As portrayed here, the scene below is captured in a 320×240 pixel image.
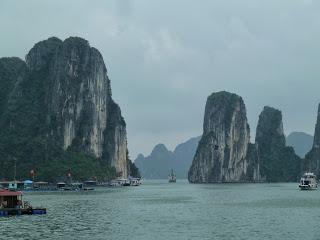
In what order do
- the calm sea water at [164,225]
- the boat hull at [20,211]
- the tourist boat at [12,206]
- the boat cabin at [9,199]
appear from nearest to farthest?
the calm sea water at [164,225] → the boat hull at [20,211] → the tourist boat at [12,206] → the boat cabin at [9,199]

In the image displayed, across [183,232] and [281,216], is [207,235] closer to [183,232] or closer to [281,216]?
[183,232]

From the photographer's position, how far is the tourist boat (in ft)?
263

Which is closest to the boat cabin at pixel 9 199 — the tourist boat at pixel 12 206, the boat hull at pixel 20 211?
the tourist boat at pixel 12 206

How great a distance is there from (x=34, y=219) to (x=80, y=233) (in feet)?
57.8

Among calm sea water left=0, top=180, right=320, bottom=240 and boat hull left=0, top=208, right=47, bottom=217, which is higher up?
boat hull left=0, top=208, right=47, bottom=217

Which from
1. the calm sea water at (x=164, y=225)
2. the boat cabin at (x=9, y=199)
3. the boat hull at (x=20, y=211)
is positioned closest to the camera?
the calm sea water at (x=164, y=225)

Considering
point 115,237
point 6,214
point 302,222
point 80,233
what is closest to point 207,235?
point 115,237

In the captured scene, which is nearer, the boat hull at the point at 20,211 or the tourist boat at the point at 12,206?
the boat hull at the point at 20,211

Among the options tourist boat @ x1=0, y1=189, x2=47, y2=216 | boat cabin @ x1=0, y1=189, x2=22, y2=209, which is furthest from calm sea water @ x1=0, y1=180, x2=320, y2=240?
boat cabin @ x1=0, y1=189, x2=22, y2=209

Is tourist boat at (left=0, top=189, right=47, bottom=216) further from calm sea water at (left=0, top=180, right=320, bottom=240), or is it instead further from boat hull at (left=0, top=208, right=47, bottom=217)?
calm sea water at (left=0, top=180, right=320, bottom=240)

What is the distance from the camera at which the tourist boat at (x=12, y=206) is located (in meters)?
80.1

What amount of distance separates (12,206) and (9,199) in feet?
3.95

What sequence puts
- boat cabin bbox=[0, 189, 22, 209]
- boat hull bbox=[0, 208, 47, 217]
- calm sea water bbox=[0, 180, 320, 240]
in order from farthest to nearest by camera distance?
boat cabin bbox=[0, 189, 22, 209] → boat hull bbox=[0, 208, 47, 217] → calm sea water bbox=[0, 180, 320, 240]

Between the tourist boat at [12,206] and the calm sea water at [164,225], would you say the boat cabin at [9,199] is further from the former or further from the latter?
the calm sea water at [164,225]
